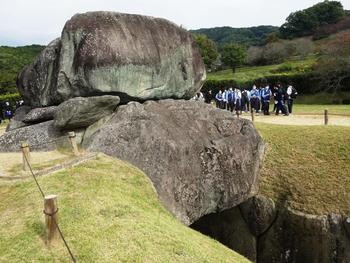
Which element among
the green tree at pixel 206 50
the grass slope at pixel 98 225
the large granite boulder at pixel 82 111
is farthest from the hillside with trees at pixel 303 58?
the grass slope at pixel 98 225

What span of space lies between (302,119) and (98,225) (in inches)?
711

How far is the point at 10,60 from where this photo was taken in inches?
2271

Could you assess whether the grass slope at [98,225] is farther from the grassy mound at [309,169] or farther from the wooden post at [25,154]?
the grassy mound at [309,169]

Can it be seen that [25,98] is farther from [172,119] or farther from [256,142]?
[256,142]

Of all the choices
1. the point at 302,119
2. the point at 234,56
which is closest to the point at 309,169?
the point at 302,119

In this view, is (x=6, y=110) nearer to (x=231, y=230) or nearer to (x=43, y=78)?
(x=43, y=78)

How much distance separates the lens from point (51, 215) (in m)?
7.67

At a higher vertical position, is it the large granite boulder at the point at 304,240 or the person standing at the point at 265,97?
the person standing at the point at 265,97

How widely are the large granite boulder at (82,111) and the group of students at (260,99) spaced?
1139cm

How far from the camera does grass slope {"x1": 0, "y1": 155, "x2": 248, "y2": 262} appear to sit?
7910 millimetres

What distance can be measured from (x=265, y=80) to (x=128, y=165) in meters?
33.2

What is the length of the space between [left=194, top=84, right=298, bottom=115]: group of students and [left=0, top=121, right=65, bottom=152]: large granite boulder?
12.0 m

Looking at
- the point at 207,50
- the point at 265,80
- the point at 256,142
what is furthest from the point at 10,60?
the point at 256,142

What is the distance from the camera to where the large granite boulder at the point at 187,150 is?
1329 centimetres
